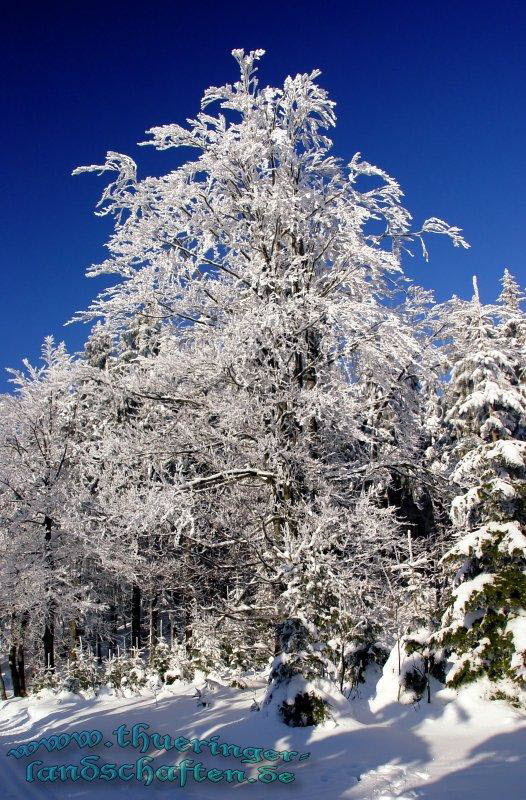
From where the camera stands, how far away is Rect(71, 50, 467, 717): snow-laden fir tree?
27.5 feet

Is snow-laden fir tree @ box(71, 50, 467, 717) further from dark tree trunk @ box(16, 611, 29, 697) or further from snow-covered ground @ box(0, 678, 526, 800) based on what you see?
dark tree trunk @ box(16, 611, 29, 697)

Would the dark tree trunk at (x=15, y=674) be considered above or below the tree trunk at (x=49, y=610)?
below

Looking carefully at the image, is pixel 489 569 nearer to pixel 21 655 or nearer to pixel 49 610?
pixel 49 610

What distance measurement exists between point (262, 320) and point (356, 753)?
5316 mm

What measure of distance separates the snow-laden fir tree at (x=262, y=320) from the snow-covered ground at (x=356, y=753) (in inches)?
67.6

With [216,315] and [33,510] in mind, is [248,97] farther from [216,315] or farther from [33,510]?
[33,510]

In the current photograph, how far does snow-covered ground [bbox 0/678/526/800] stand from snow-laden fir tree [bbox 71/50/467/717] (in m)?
1.72

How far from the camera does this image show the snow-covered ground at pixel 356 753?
4.74 m

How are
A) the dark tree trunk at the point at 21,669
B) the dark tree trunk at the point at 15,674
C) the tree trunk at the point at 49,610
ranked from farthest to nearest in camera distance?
1. the dark tree trunk at the point at 15,674
2. the dark tree trunk at the point at 21,669
3. the tree trunk at the point at 49,610

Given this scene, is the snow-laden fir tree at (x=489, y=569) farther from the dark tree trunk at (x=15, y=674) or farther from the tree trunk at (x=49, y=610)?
the dark tree trunk at (x=15, y=674)

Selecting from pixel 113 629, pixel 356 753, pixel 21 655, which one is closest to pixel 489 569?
pixel 356 753

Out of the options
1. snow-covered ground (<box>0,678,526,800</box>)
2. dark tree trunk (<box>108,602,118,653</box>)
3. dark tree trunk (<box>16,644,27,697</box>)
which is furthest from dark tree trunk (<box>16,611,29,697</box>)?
snow-covered ground (<box>0,678,526,800</box>)

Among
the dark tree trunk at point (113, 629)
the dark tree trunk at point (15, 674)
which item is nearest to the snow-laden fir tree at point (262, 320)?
the dark tree trunk at point (15, 674)

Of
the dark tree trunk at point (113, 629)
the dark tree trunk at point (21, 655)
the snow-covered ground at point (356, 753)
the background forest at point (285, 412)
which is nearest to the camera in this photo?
the snow-covered ground at point (356, 753)
